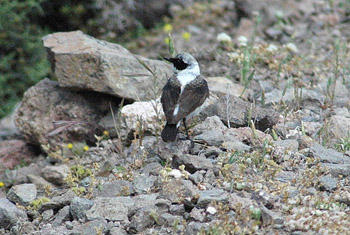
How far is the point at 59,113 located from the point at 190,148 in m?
2.22

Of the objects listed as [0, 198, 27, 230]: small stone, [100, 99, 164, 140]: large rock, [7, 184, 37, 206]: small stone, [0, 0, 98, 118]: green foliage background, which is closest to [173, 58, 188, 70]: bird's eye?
[100, 99, 164, 140]: large rock

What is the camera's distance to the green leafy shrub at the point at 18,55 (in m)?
9.72

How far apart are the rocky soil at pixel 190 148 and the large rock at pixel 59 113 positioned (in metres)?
0.01

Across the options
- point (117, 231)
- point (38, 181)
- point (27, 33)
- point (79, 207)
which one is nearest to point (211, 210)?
point (117, 231)

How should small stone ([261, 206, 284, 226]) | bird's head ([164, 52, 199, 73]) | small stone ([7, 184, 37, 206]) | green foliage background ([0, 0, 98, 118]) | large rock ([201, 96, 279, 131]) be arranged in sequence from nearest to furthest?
small stone ([261, 206, 284, 226]) → small stone ([7, 184, 37, 206]) → large rock ([201, 96, 279, 131]) → bird's head ([164, 52, 199, 73]) → green foliage background ([0, 0, 98, 118])

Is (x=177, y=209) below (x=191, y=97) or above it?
below

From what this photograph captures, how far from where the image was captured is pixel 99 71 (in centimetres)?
689

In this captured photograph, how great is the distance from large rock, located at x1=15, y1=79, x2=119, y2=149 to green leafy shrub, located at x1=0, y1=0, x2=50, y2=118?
2299mm

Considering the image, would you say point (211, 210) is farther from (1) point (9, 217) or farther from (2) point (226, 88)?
(2) point (226, 88)

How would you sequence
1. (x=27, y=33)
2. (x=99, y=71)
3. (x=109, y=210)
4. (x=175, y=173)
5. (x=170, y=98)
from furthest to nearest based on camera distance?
(x=27, y=33) < (x=99, y=71) < (x=170, y=98) < (x=175, y=173) < (x=109, y=210)

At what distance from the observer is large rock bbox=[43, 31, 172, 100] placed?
22.7 ft

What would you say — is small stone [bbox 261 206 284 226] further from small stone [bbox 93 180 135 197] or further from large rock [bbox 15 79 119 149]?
large rock [bbox 15 79 119 149]

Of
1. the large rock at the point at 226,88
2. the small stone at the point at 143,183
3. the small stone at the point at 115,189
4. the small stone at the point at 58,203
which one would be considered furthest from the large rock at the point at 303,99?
the small stone at the point at 58,203

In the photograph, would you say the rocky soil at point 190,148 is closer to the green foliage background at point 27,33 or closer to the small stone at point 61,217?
the small stone at point 61,217
